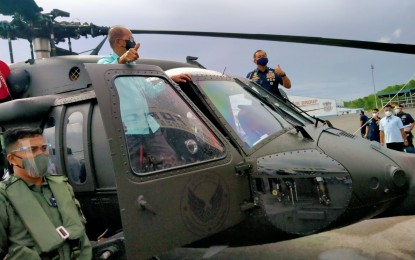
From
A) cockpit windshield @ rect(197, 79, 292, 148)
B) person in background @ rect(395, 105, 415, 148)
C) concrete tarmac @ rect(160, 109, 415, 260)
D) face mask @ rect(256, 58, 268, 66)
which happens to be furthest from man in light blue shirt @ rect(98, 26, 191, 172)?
person in background @ rect(395, 105, 415, 148)

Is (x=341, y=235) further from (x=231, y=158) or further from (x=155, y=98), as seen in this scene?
(x=155, y=98)

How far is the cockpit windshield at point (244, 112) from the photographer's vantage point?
328cm

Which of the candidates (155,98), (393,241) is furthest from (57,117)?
(393,241)

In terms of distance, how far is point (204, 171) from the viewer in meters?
2.86

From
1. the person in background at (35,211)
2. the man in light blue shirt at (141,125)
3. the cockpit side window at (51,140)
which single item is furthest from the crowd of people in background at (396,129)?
the person in background at (35,211)

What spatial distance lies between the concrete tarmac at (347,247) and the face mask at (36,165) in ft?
7.85

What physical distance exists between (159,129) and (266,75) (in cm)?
248

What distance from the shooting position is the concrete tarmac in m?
4.11

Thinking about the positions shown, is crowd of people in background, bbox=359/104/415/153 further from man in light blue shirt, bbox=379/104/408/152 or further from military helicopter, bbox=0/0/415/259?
military helicopter, bbox=0/0/415/259

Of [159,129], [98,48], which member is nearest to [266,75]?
[98,48]

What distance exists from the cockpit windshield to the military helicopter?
13 millimetres

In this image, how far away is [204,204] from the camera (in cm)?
276

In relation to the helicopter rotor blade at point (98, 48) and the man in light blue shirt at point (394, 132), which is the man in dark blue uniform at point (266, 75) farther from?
the man in light blue shirt at point (394, 132)

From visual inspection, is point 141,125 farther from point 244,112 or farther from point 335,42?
point 335,42
